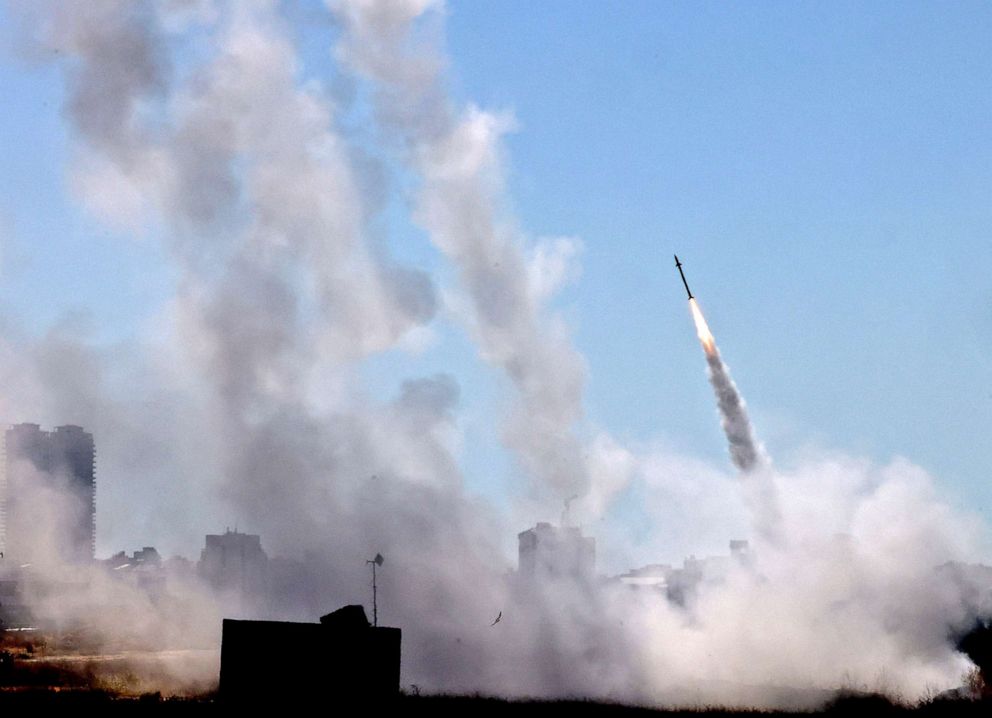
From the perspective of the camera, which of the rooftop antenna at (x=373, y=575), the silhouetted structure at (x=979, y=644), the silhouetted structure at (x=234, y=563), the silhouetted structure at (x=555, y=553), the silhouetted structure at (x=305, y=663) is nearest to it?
the silhouetted structure at (x=305, y=663)

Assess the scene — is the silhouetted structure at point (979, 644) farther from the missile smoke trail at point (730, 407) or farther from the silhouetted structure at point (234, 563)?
the silhouetted structure at point (234, 563)

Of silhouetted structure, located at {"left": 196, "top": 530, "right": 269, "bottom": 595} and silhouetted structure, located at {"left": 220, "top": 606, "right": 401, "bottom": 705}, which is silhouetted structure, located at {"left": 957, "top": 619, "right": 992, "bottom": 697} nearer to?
silhouetted structure, located at {"left": 220, "top": 606, "right": 401, "bottom": 705}

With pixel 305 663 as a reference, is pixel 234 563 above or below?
above

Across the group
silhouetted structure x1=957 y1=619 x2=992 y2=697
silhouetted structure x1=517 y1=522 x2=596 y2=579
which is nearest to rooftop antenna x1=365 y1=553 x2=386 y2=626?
silhouetted structure x1=517 y1=522 x2=596 y2=579

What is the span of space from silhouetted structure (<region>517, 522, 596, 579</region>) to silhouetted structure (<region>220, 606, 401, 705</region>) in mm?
29852

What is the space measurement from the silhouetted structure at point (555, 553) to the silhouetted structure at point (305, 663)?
97.9 ft

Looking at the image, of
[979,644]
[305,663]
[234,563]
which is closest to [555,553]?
[979,644]

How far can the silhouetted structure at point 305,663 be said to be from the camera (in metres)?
61.1

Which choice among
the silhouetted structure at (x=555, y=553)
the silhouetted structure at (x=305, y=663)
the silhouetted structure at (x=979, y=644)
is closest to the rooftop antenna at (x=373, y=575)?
the silhouetted structure at (x=555, y=553)

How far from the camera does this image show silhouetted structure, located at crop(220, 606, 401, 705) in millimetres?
61125

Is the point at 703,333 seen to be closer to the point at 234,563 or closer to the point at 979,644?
the point at 979,644

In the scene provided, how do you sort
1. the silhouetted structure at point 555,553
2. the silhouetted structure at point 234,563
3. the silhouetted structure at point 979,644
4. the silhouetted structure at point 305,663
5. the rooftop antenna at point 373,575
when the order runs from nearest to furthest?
1. the silhouetted structure at point 305,663
2. the silhouetted structure at point 979,644
3. the rooftop antenna at point 373,575
4. the silhouetted structure at point 555,553
5. the silhouetted structure at point 234,563

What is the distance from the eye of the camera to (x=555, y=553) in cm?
9888

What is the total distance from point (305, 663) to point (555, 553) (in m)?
39.2
